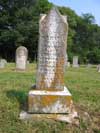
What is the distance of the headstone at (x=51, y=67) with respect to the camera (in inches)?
242

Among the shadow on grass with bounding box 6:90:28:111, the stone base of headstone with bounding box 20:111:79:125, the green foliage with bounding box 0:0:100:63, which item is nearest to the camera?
the stone base of headstone with bounding box 20:111:79:125

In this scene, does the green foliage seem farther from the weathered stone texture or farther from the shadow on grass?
the weathered stone texture

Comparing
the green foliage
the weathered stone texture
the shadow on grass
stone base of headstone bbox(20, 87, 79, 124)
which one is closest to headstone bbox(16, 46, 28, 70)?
the shadow on grass

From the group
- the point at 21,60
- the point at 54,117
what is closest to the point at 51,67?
the point at 54,117

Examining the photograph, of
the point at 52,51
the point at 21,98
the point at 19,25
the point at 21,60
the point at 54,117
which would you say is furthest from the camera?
the point at 19,25

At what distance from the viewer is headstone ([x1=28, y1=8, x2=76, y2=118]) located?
6.14 m

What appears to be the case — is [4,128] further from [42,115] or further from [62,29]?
[62,29]

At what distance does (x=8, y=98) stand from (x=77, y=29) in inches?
2686

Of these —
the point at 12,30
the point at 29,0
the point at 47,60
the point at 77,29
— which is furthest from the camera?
the point at 77,29

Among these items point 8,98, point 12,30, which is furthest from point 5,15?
point 8,98

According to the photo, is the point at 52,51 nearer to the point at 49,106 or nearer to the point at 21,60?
the point at 49,106

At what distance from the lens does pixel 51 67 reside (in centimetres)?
641

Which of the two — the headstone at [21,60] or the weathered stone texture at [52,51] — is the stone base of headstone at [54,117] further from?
the headstone at [21,60]

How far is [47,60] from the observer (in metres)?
6.39
